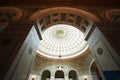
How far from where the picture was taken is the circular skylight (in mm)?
13328

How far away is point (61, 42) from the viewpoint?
569 inches

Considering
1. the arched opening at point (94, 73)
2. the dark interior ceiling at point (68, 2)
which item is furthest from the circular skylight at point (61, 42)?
the dark interior ceiling at point (68, 2)

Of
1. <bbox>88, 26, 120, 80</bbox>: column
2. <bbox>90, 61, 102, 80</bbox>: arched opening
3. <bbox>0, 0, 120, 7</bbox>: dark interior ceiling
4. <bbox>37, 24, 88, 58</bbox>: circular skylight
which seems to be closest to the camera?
<bbox>88, 26, 120, 80</bbox>: column

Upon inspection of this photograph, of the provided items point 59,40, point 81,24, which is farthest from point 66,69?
point 81,24

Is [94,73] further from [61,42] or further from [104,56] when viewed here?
[104,56]

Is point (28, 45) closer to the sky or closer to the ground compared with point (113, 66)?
closer to the sky

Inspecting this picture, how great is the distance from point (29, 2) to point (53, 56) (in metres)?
7.68

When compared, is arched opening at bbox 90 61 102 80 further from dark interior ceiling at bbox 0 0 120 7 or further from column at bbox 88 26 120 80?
dark interior ceiling at bbox 0 0 120 7

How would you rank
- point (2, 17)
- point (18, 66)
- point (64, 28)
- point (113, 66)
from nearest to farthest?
point (18, 66) < point (113, 66) < point (2, 17) < point (64, 28)

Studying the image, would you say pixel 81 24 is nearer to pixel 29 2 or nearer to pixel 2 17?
pixel 29 2

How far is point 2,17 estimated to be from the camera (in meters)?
6.21

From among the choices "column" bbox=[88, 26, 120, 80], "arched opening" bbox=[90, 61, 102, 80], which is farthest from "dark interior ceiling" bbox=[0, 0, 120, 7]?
"arched opening" bbox=[90, 61, 102, 80]

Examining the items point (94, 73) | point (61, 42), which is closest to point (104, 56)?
point (94, 73)

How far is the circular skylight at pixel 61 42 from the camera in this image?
13.3m
